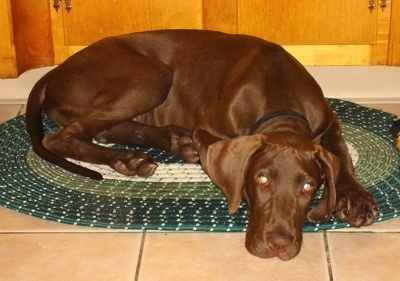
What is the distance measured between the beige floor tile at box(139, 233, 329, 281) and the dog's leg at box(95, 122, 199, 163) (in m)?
0.64

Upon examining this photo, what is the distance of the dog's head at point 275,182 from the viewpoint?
2631mm

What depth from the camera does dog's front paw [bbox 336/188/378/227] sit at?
9.55ft

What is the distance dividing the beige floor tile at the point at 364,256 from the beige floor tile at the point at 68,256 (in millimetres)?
662

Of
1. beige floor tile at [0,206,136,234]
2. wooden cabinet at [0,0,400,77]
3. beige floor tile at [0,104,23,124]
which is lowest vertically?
beige floor tile at [0,206,136,234]

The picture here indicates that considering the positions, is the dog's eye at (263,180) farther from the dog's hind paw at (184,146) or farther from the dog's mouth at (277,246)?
the dog's hind paw at (184,146)

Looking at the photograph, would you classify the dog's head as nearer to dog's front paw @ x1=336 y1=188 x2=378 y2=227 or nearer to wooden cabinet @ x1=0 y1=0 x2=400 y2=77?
dog's front paw @ x1=336 y1=188 x2=378 y2=227

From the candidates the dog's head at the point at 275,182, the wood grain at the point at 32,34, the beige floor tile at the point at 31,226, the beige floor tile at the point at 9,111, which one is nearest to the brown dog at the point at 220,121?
the dog's head at the point at 275,182

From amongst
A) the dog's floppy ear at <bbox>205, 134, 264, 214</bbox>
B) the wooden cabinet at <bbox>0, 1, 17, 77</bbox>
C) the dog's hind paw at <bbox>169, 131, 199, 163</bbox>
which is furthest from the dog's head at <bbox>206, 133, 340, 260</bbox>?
the wooden cabinet at <bbox>0, 1, 17, 77</bbox>

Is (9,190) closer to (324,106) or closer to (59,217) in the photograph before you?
(59,217)

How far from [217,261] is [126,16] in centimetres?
186

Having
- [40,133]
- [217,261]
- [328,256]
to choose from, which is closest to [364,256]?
[328,256]

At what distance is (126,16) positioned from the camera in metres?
4.25

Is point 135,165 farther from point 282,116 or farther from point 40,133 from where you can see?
point 282,116

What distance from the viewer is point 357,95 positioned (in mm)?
4312
